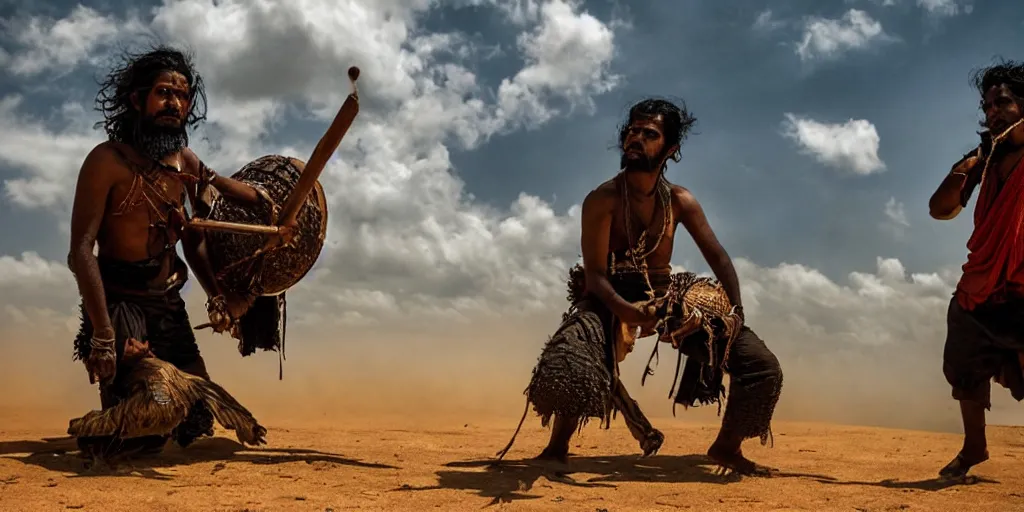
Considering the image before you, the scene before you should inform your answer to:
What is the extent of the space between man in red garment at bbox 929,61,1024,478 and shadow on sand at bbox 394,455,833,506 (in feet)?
3.44

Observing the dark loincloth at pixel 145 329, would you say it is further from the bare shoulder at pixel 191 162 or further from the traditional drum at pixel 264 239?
the bare shoulder at pixel 191 162

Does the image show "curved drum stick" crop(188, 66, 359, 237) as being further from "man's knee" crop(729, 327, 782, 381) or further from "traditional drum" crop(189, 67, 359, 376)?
"man's knee" crop(729, 327, 782, 381)

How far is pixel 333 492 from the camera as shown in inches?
181

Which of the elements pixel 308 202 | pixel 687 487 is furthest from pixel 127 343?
pixel 687 487

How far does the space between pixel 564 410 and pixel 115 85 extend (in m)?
3.56

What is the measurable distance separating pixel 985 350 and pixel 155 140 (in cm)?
525

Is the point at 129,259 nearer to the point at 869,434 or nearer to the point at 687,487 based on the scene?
the point at 687,487

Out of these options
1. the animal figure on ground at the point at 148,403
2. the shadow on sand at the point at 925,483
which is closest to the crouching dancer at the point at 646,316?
the shadow on sand at the point at 925,483

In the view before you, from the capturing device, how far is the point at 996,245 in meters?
5.39

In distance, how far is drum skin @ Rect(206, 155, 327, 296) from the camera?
19.2 feet

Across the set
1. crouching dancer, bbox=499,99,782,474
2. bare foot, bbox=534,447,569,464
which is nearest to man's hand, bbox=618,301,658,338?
crouching dancer, bbox=499,99,782,474

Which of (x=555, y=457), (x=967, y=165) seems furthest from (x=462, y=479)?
(x=967, y=165)

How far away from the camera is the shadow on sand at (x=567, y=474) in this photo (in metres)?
4.78

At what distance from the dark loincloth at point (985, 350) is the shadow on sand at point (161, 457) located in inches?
142
